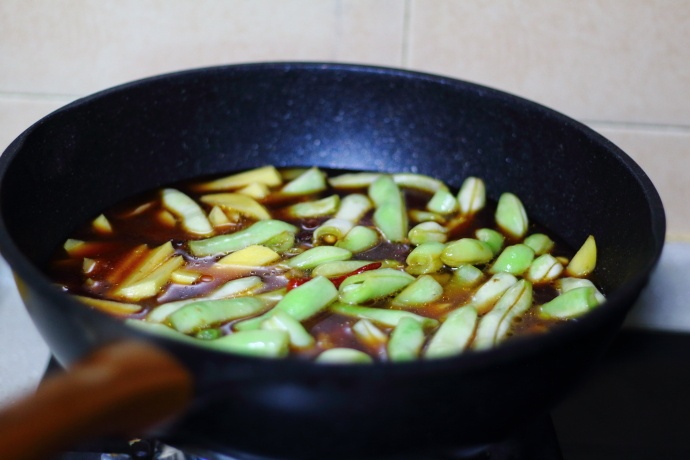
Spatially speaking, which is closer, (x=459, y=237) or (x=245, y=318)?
(x=245, y=318)

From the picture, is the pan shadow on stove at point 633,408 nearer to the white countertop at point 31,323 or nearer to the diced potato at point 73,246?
the white countertop at point 31,323

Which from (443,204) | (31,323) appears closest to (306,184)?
(443,204)

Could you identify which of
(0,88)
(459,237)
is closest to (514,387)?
(459,237)

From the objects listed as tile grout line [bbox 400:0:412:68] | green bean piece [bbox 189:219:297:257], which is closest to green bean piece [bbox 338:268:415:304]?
green bean piece [bbox 189:219:297:257]

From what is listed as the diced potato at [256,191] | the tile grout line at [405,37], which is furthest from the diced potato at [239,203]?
the tile grout line at [405,37]

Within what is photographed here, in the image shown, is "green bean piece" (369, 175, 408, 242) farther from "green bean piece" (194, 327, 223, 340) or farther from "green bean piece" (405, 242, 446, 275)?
"green bean piece" (194, 327, 223, 340)

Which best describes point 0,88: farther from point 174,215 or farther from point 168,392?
point 168,392
